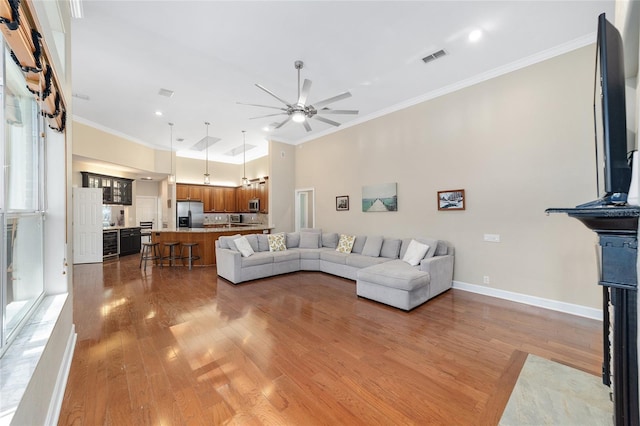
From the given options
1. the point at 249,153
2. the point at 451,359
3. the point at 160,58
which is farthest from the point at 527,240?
the point at 249,153

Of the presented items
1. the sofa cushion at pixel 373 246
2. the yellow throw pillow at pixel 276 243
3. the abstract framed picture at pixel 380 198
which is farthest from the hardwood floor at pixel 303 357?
the abstract framed picture at pixel 380 198

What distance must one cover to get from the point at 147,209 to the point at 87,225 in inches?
116

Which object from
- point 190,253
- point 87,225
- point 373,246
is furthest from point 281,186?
point 87,225

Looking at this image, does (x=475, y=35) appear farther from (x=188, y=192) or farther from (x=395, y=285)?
(x=188, y=192)

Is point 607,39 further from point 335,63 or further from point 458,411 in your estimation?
point 335,63

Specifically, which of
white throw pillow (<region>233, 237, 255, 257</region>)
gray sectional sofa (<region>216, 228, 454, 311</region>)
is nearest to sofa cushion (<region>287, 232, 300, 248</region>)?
gray sectional sofa (<region>216, 228, 454, 311</region>)

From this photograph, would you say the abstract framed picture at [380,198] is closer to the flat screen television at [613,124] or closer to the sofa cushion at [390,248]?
the sofa cushion at [390,248]

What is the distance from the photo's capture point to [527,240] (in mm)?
3830

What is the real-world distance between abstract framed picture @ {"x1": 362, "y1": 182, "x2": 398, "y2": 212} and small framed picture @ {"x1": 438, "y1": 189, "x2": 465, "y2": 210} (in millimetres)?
967

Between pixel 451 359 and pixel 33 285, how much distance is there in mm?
3723

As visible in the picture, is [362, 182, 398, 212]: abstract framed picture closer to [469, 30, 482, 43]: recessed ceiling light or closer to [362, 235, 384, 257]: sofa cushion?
[362, 235, 384, 257]: sofa cushion

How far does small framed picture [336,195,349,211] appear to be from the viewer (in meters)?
6.65

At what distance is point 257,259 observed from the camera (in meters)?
5.21

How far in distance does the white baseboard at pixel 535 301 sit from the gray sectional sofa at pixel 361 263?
14.6 inches
